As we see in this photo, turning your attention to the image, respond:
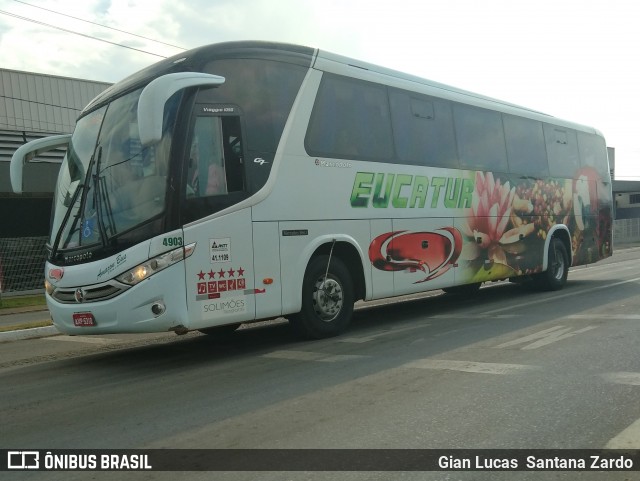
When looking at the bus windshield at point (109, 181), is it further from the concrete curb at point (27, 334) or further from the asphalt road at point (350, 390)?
the concrete curb at point (27, 334)

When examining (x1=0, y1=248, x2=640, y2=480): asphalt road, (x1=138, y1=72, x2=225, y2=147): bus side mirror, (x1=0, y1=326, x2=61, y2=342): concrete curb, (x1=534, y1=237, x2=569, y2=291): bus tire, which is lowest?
(x1=0, y1=326, x2=61, y2=342): concrete curb

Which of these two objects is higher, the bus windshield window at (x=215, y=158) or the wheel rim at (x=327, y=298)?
the bus windshield window at (x=215, y=158)

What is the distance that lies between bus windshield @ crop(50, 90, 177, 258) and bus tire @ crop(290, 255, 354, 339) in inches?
94.4

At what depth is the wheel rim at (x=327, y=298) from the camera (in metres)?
8.45

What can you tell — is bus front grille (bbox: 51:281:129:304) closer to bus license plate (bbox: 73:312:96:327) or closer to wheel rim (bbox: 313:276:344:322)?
A: bus license plate (bbox: 73:312:96:327)

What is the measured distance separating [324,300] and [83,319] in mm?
3049

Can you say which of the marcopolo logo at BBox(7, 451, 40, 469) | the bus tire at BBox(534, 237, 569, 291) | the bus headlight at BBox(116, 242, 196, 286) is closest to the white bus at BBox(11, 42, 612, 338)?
the bus headlight at BBox(116, 242, 196, 286)

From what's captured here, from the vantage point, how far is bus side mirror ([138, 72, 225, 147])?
6273mm

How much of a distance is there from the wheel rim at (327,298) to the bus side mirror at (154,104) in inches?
123

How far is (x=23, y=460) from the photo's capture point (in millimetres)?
4305

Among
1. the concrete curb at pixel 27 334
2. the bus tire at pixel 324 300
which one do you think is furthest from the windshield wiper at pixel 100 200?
the concrete curb at pixel 27 334

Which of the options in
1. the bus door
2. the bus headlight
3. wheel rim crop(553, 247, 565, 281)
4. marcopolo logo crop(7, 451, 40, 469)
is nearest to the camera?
marcopolo logo crop(7, 451, 40, 469)

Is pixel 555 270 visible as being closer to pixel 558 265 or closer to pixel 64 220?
pixel 558 265

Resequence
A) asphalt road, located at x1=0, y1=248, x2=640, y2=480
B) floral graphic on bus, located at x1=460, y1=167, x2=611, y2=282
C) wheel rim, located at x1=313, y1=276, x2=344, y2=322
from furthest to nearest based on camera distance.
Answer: floral graphic on bus, located at x1=460, y1=167, x2=611, y2=282
wheel rim, located at x1=313, y1=276, x2=344, y2=322
asphalt road, located at x1=0, y1=248, x2=640, y2=480
